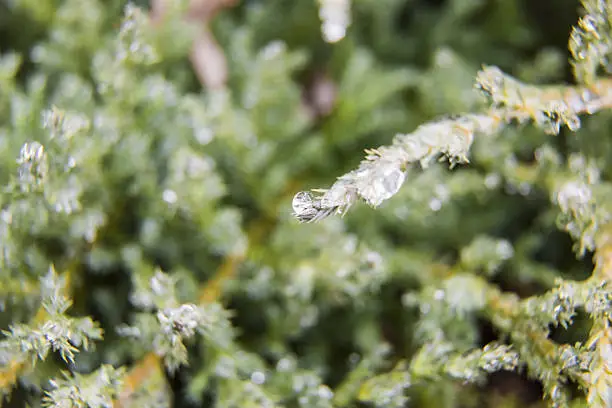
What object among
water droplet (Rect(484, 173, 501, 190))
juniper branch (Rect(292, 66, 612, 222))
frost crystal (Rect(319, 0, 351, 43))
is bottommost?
water droplet (Rect(484, 173, 501, 190))

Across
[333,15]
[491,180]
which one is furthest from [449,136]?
[333,15]

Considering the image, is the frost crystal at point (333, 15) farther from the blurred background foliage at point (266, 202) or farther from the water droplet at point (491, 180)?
the water droplet at point (491, 180)

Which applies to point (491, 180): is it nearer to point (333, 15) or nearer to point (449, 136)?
point (449, 136)

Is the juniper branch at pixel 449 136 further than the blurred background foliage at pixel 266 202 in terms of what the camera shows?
No

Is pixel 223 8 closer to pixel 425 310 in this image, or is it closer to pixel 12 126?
pixel 12 126

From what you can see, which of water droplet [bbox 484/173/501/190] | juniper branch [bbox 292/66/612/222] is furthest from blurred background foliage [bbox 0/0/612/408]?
juniper branch [bbox 292/66/612/222]

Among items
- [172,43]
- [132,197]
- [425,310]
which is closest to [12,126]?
[132,197]

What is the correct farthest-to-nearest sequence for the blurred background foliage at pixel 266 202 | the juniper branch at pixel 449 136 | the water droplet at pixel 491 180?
the water droplet at pixel 491 180 → the blurred background foliage at pixel 266 202 → the juniper branch at pixel 449 136

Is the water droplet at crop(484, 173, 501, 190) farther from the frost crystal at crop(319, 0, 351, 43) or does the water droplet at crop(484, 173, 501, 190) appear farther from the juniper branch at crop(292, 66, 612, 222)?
the frost crystal at crop(319, 0, 351, 43)

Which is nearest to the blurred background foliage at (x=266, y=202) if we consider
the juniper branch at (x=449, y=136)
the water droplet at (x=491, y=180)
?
the water droplet at (x=491, y=180)
